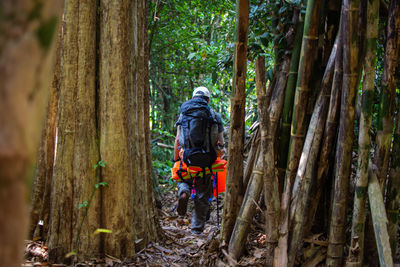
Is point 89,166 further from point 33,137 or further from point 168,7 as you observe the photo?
point 168,7

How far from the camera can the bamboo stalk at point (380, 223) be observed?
309 centimetres

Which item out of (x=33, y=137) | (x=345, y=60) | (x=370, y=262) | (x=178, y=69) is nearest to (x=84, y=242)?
(x=370, y=262)

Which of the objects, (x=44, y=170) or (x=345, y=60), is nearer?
(x=345, y=60)

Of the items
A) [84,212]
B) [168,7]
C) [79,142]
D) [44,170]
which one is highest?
[168,7]

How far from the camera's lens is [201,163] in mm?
5594

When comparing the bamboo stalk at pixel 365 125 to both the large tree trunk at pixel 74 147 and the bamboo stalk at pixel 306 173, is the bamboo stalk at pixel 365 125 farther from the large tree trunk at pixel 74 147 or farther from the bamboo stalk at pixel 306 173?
the large tree trunk at pixel 74 147

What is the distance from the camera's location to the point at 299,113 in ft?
11.9

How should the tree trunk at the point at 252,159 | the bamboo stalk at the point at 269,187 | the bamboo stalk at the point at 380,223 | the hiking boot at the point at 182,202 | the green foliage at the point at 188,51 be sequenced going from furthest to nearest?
the hiking boot at the point at 182,202, the green foliage at the point at 188,51, the tree trunk at the point at 252,159, the bamboo stalk at the point at 269,187, the bamboo stalk at the point at 380,223

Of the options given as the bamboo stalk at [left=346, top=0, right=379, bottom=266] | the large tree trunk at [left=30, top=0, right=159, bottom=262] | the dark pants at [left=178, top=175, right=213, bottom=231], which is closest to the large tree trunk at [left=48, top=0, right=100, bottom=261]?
the large tree trunk at [left=30, top=0, right=159, bottom=262]

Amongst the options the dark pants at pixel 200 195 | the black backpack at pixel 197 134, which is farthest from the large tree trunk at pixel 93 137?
the dark pants at pixel 200 195

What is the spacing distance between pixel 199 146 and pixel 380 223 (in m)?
2.89

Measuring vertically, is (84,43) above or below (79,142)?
above

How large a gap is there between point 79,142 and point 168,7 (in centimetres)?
494

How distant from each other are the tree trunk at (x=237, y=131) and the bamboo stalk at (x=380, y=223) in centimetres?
121
